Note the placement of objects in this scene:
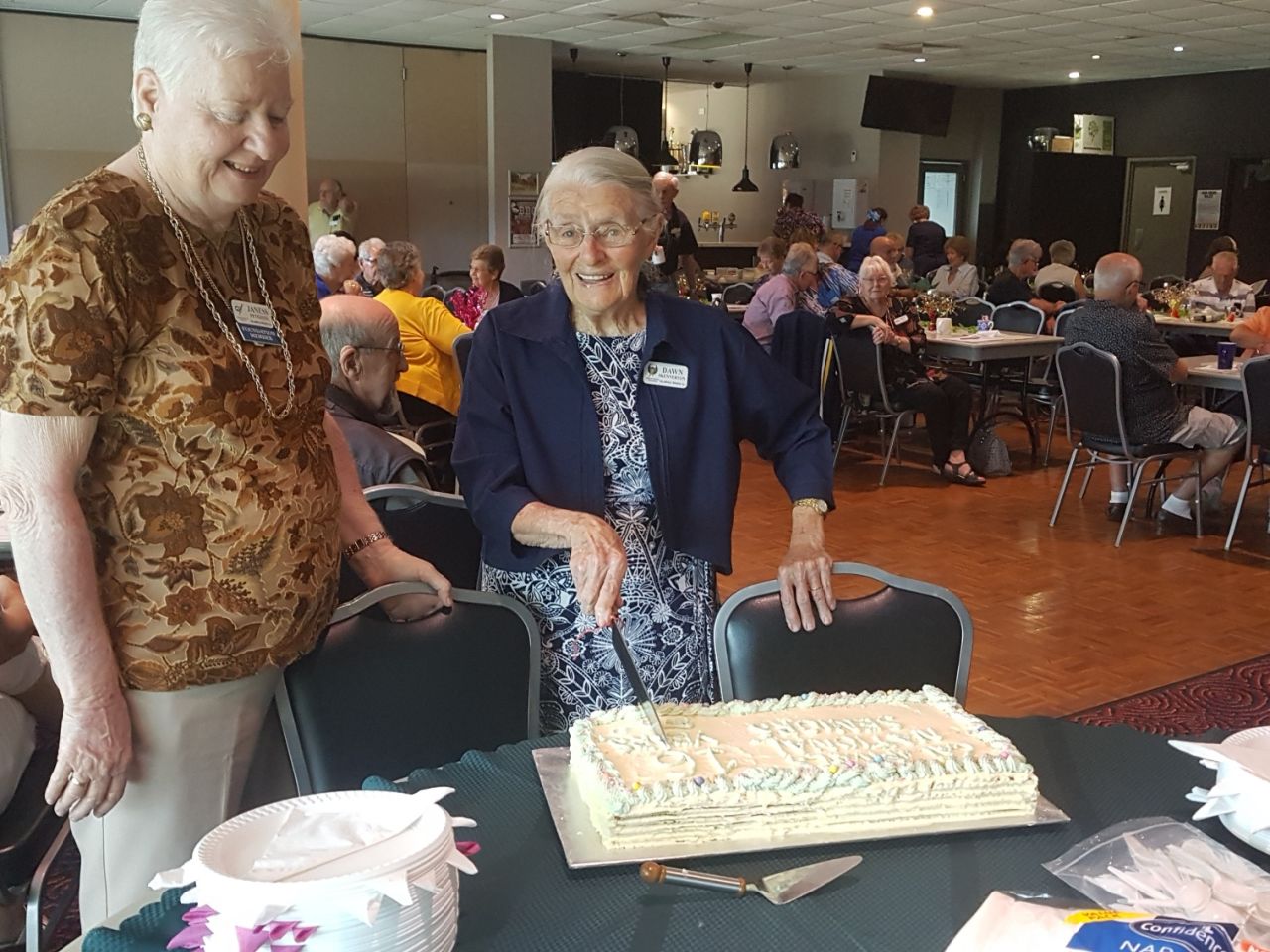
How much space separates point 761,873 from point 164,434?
2.92ft

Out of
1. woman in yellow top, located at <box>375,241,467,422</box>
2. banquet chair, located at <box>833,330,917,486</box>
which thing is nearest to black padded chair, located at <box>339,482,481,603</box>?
woman in yellow top, located at <box>375,241,467,422</box>

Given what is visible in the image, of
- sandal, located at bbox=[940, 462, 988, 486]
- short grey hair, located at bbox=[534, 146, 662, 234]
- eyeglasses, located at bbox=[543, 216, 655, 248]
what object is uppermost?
short grey hair, located at bbox=[534, 146, 662, 234]

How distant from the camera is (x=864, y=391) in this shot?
7.08m

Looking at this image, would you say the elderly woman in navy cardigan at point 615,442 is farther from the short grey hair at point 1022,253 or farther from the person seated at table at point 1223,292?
the short grey hair at point 1022,253

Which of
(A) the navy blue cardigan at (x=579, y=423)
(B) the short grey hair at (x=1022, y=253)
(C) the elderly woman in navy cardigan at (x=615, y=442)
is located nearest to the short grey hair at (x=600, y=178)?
(C) the elderly woman in navy cardigan at (x=615, y=442)

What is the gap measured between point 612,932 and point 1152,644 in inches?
146

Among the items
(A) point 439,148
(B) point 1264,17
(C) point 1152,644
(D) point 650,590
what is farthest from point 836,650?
(A) point 439,148

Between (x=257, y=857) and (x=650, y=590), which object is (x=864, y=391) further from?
(x=257, y=857)

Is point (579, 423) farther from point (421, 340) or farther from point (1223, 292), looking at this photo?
point (1223, 292)

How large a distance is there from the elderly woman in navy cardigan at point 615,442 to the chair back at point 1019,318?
21.4 ft

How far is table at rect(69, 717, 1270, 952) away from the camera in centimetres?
119

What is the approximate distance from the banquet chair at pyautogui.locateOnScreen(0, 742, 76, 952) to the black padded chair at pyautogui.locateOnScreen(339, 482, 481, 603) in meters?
0.85

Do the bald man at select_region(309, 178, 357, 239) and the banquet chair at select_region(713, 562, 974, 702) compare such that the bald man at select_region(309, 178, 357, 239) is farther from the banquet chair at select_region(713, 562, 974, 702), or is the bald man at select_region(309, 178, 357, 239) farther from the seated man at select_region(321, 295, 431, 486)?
the banquet chair at select_region(713, 562, 974, 702)

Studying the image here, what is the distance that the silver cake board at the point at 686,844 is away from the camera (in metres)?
1.31
